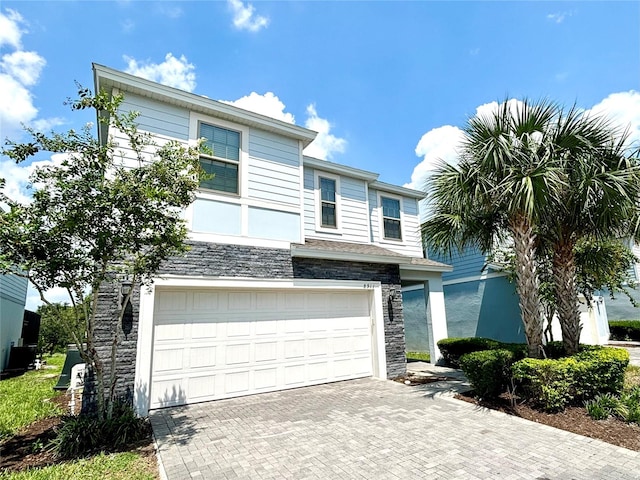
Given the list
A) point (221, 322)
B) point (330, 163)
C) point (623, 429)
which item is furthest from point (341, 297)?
point (623, 429)

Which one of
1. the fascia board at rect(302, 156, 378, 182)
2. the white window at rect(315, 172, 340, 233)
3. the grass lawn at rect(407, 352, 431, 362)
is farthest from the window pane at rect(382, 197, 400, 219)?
the grass lawn at rect(407, 352, 431, 362)

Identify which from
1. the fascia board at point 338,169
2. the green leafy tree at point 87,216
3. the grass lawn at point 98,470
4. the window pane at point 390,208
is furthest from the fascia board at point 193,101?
the grass lawn at point 98,470

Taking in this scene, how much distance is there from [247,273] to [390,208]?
670cm

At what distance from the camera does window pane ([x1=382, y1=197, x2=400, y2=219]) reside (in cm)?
1224

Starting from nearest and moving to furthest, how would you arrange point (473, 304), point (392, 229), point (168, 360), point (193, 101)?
point (168, 360) → point (193, 101) → point (392, 229) → point (473, 304)

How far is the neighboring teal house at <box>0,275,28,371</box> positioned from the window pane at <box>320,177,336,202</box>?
32.1 ft

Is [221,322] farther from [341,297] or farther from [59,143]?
[59,143]

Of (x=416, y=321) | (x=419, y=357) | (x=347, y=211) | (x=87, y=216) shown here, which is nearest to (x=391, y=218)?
(x=347, y=211)

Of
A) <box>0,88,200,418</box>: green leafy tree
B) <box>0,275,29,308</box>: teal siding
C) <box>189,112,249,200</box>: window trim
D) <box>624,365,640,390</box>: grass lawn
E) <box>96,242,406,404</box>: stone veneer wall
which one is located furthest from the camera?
<box>0,275,29,308</box>: teal siding

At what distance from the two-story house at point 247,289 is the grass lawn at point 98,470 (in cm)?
190

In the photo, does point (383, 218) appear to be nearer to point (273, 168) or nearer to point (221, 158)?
point (273, 168)

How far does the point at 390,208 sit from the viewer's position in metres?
12.4

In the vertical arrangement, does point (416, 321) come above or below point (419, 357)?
above

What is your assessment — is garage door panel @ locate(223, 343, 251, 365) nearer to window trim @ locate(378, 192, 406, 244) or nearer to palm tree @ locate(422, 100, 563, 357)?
palm tree @ locate(422, 100, 563, 357)
